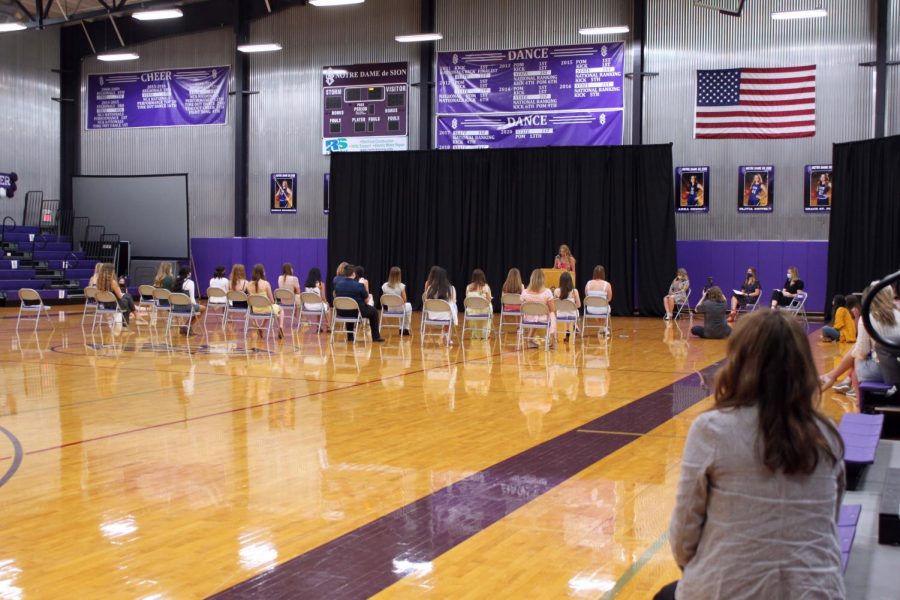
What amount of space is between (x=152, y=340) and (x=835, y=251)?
41.8ft

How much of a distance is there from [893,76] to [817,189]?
8.55 ft

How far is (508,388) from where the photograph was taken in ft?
30.9

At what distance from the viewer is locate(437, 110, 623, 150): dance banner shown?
2112cm

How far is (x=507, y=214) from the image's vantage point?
Result: 2181 cm

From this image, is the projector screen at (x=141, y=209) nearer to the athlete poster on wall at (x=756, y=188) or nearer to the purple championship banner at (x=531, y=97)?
the purple championship banner at (x=531, y=97)

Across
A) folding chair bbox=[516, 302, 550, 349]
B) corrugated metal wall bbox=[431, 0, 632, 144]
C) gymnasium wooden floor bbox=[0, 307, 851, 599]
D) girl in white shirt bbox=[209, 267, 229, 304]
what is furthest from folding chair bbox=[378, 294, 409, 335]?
corrugated metal wall bbox=[431, 0, 632, 144]

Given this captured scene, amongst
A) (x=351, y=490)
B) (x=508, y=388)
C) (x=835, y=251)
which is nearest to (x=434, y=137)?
(x=835, y=251)

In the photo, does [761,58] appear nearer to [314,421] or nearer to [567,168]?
[567,168]

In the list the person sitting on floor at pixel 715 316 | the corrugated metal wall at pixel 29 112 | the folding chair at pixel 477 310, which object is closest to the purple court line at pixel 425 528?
the folding chair at pixel 477 310

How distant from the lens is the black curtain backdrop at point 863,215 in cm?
1727

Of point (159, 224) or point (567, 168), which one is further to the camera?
point (159, 224)

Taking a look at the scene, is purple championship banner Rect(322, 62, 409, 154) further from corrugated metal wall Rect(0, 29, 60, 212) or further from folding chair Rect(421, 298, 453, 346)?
folding chair Rect(421, 298, 453, 346)

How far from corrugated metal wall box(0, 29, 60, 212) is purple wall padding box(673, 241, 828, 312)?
1718 cm

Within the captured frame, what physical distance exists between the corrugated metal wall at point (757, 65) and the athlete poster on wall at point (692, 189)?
0.17 m
